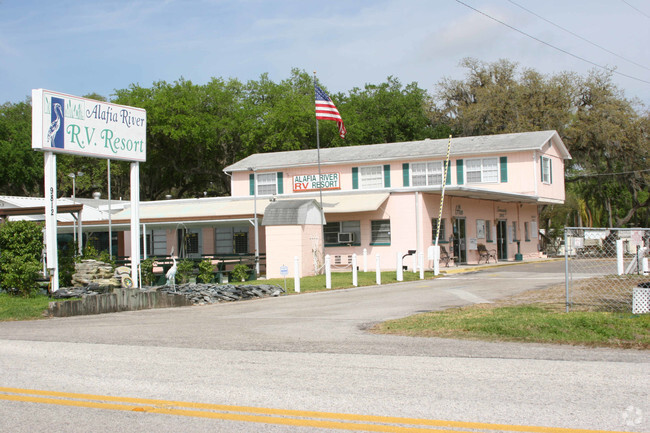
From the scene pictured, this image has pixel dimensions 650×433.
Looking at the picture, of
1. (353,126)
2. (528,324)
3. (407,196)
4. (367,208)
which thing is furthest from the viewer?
(353,126)

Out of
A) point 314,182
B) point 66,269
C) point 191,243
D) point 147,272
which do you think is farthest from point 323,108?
point 191,243

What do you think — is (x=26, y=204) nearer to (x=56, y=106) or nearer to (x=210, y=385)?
(x=56, y=106)

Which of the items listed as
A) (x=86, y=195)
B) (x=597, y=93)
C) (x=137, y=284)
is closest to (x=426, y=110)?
(x=597, y=93)

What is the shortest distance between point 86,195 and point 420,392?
60.3m

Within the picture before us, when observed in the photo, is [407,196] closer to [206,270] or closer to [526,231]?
[206,270]

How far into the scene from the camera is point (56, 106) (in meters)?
17.0

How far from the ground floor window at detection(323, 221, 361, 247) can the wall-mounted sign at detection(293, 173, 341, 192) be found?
629 cm

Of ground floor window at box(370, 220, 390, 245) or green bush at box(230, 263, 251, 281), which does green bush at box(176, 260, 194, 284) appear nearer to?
green bush at box(230, 263, 251, 281)

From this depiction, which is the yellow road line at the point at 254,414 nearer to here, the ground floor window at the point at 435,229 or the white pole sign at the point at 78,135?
the white pole sign at the point at 78,135

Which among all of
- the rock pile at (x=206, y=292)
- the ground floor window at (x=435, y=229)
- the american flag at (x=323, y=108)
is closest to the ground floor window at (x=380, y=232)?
the ground floor window at (x=435, y=229)

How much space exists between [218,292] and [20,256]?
537 centimetres

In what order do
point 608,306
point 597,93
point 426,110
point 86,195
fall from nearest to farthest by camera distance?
point 608,306
point 597,93
point 426,110
point 86,195

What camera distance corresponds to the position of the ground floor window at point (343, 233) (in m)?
31.3

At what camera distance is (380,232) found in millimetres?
30984
